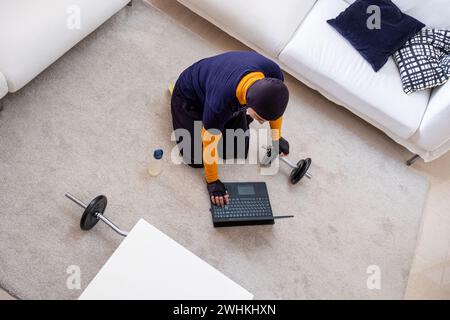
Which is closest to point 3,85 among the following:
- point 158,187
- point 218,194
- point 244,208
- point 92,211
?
point 92,211

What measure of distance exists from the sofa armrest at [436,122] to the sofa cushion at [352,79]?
4 cm

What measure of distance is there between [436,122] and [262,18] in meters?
1.05

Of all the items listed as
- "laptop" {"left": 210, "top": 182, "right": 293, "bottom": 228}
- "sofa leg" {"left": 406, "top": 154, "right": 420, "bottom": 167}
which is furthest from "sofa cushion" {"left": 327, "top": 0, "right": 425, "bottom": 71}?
"laptop" {"left": 210, "top": 182, "right": 293, "bottom": 228}

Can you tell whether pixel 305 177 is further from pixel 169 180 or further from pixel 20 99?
pixel 20 99

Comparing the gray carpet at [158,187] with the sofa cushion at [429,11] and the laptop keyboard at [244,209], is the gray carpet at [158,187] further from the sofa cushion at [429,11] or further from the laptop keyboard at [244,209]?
the sofa cushion at [429,11]

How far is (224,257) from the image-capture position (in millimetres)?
1988

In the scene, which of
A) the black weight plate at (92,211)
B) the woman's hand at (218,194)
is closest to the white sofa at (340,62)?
the woman's hand at (218,194)

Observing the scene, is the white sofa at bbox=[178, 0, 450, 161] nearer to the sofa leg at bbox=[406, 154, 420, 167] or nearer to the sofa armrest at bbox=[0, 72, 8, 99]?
the sofa leg at bbox=[406, 154, 420, 167]

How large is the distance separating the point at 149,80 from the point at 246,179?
0.77 metres

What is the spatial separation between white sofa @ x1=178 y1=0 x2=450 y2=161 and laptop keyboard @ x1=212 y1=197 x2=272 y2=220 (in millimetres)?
775

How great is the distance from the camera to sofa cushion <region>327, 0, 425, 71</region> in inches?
90.4

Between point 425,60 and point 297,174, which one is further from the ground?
point 425,60

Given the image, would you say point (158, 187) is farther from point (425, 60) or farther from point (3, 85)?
point (425, 60)

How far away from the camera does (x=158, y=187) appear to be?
6.84 ft
